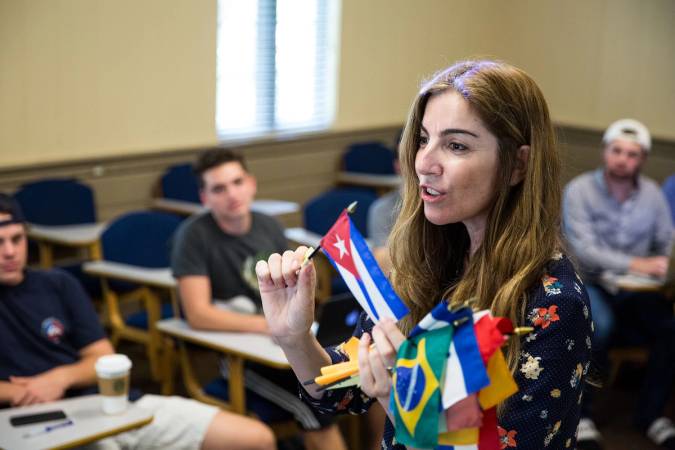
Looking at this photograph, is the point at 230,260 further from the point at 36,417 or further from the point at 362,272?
the point at 362,272

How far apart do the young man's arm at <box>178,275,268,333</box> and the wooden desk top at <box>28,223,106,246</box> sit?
4.25ft

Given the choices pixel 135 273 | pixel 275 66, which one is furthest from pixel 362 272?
pixel 275 66

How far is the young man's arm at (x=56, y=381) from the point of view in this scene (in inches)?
118

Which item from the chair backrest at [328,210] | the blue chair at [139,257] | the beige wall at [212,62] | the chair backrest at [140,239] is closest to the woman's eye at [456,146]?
the blue chair at [139,257]

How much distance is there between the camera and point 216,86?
20.8 feet

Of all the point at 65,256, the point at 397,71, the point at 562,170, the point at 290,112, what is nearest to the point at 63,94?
the point at 65,256

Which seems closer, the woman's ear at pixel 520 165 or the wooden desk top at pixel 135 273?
the woman's ear at pixel 520 165

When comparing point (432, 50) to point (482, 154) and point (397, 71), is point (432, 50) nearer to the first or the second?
point (397, 71)

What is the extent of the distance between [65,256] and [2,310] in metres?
2.47

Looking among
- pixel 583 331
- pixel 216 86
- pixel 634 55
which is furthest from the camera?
pixel 634 55

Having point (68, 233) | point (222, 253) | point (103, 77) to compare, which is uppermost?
point (103, 77)

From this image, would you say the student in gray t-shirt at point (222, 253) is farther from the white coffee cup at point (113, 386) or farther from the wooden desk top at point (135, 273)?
the white coffee cup at point (113, 386)

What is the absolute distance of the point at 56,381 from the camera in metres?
3.08

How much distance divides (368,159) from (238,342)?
4230mm
